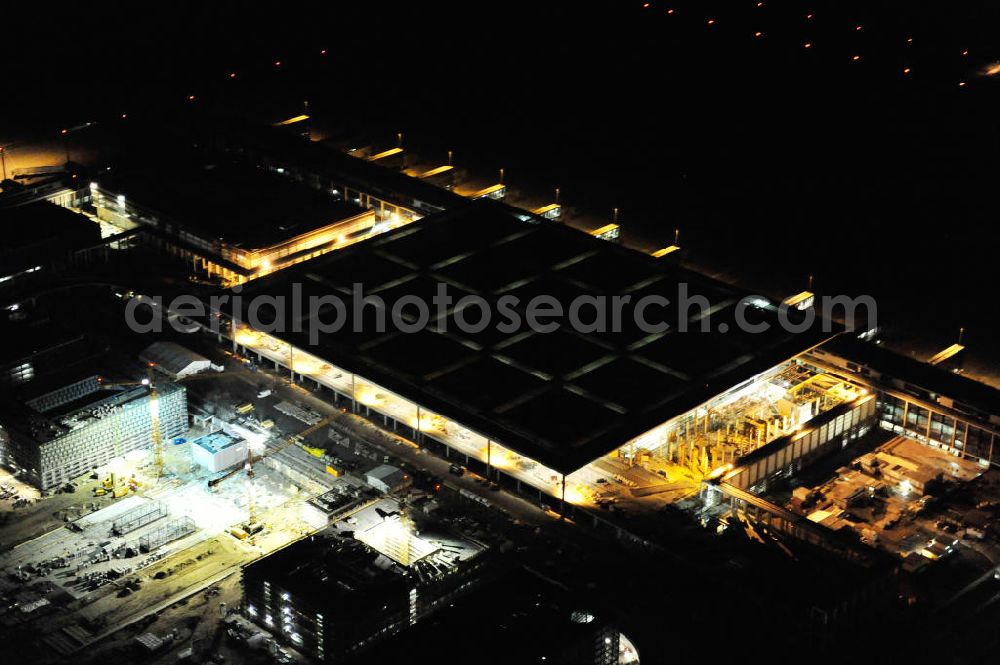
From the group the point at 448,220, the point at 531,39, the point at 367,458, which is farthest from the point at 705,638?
the point at 531,39

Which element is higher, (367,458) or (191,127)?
(191,127)

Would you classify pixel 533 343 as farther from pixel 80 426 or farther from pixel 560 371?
pixel 80 426

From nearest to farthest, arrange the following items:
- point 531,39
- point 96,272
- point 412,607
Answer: point 412,607, point 96,272, point 531,39

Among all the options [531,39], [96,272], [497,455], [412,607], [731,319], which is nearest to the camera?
[412,607]

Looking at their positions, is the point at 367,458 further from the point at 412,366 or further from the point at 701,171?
the point at 701,171

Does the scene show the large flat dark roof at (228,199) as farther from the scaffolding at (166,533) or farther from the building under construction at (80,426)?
the scaffolding at (166,533)

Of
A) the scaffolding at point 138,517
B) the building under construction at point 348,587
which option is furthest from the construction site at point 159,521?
the building under construction at point 348,587

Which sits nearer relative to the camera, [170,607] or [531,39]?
[170,607]
